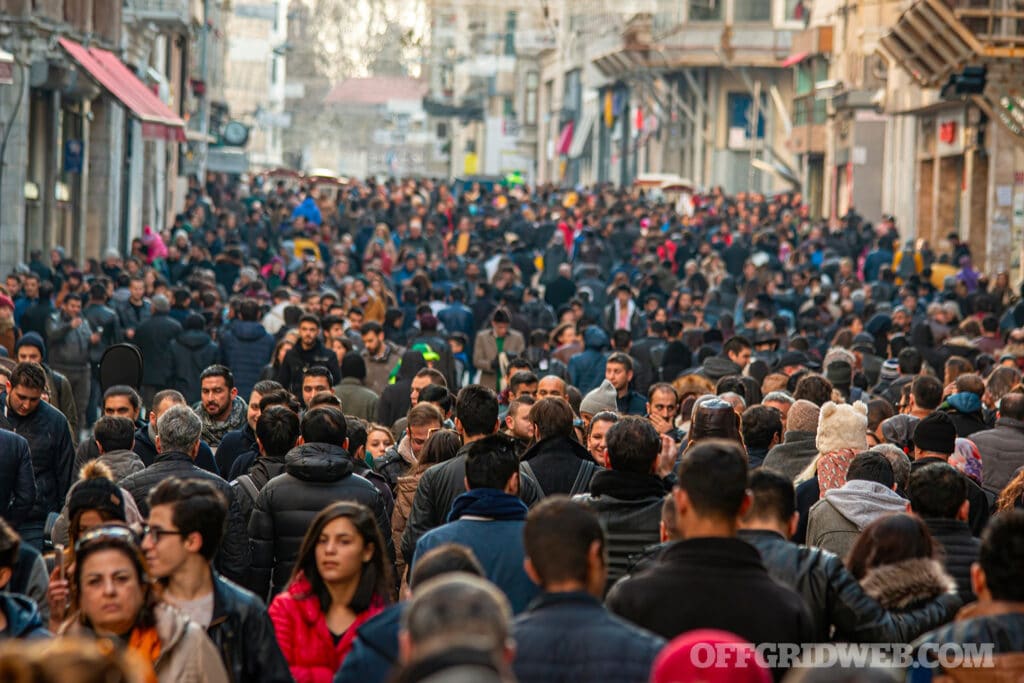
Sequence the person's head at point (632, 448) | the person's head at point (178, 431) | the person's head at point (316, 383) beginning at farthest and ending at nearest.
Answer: the person's head at point (316, 383), the person's head at point (178, 431), the person's head at point (632, 448)

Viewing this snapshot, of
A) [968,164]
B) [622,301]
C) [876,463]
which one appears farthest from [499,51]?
[876,463]

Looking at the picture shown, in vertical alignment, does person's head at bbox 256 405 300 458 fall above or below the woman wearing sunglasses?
above

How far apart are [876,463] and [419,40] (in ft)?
441

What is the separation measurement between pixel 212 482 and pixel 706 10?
55563 millimetres

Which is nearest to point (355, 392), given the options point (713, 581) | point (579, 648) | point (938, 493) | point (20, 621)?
point (938, 493)

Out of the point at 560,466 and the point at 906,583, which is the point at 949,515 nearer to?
the point at 906,583

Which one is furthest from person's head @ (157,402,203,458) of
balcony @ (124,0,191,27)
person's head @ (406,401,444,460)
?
balcony @ (124,0,191,27)

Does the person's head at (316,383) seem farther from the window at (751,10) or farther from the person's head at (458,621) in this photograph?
the window at (751,10)

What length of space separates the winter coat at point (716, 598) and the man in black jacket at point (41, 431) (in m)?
5.38

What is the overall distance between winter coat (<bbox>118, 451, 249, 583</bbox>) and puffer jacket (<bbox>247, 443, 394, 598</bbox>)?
79 mm

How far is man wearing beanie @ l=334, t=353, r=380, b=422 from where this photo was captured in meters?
13.2

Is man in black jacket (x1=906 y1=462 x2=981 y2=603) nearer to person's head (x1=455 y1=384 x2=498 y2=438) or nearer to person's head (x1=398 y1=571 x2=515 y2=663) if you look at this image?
person's head (x1=455 y1=384 x2=498 y2=438)

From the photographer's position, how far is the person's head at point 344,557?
581cm

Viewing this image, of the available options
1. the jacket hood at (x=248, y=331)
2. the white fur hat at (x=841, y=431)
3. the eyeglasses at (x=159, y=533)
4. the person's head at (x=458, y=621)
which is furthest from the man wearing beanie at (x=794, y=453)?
the jacket hood at (x=248, y=331)
